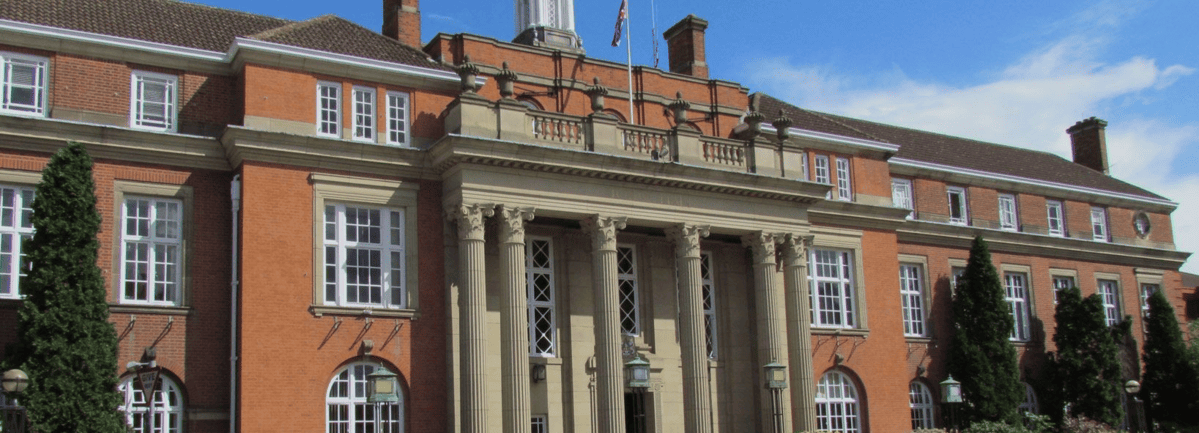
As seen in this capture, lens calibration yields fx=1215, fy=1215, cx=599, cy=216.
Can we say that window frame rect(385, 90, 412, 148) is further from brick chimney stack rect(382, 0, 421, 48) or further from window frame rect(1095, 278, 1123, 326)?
window frame rect(1095, 278, 1123, 326)

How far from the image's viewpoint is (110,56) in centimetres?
2539

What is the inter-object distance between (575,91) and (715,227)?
5.17 metres

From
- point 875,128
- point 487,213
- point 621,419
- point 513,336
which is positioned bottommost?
point 621,419

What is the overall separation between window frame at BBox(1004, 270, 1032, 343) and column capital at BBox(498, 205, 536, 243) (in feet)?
63.6

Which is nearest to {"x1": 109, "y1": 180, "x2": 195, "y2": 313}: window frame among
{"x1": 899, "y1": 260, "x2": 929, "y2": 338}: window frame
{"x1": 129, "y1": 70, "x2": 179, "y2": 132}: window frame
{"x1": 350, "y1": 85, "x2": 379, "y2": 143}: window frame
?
{"x1": 129, "y1": 70, "x2": 179, "y2": 132}: window frame


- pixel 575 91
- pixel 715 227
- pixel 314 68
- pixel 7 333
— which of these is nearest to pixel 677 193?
pixel 715 227

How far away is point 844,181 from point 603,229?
10.2m

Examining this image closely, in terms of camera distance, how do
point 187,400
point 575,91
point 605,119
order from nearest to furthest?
point 187,400 → point 605,119 → point 575,91

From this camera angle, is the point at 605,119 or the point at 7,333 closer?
the point at 7,333

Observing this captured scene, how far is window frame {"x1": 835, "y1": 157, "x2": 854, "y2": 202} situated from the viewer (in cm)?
3481

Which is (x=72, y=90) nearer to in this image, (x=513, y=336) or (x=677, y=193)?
(x=513, y=336)

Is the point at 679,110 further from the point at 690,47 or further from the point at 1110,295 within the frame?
the point at 1110,295

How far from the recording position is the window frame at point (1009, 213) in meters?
40.7

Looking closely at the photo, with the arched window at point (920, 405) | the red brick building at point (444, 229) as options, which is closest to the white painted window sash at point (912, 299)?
the arched window at point (920, 405)
